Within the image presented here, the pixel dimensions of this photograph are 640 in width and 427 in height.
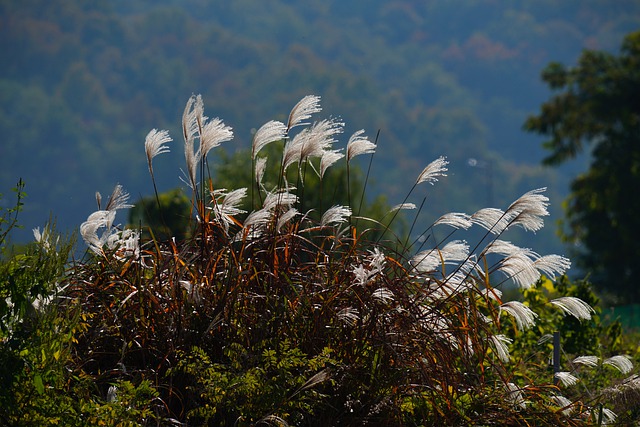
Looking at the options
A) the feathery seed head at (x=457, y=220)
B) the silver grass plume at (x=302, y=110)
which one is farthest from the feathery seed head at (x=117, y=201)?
the feathery seed head at (x=457, y=220)

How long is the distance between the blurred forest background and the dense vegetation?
14164 centimetres

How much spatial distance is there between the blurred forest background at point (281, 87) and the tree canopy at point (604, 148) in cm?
11648

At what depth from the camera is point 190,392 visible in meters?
3.91

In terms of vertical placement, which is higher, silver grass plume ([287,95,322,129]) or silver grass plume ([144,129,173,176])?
silver grass plume ([287,95,322,129])

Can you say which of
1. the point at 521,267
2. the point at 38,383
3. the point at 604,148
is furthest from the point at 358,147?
the point at 604,148

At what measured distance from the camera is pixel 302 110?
459 centimetres

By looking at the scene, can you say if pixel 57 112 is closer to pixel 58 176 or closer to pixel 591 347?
pixel 58 176

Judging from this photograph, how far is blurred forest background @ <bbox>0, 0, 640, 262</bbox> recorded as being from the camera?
504 feet

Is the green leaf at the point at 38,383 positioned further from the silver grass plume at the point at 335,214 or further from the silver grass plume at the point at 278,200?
the silver grass plume at the point at 335,214

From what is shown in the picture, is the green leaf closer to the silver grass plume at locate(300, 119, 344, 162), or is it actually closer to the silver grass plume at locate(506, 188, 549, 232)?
the silver grass plume at locate(300, 119, 344, 162)

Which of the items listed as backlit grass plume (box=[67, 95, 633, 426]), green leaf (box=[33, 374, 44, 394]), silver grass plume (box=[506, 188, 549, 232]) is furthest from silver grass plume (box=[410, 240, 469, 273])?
green leaf (box=[33, 374, 44, 394])

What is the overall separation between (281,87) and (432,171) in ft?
580

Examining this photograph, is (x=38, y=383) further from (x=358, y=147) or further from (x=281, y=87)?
(x=281, y=87)

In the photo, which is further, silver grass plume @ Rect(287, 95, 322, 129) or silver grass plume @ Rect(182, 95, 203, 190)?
silver grass plume @ Rect(287, 95, 322, 129)
